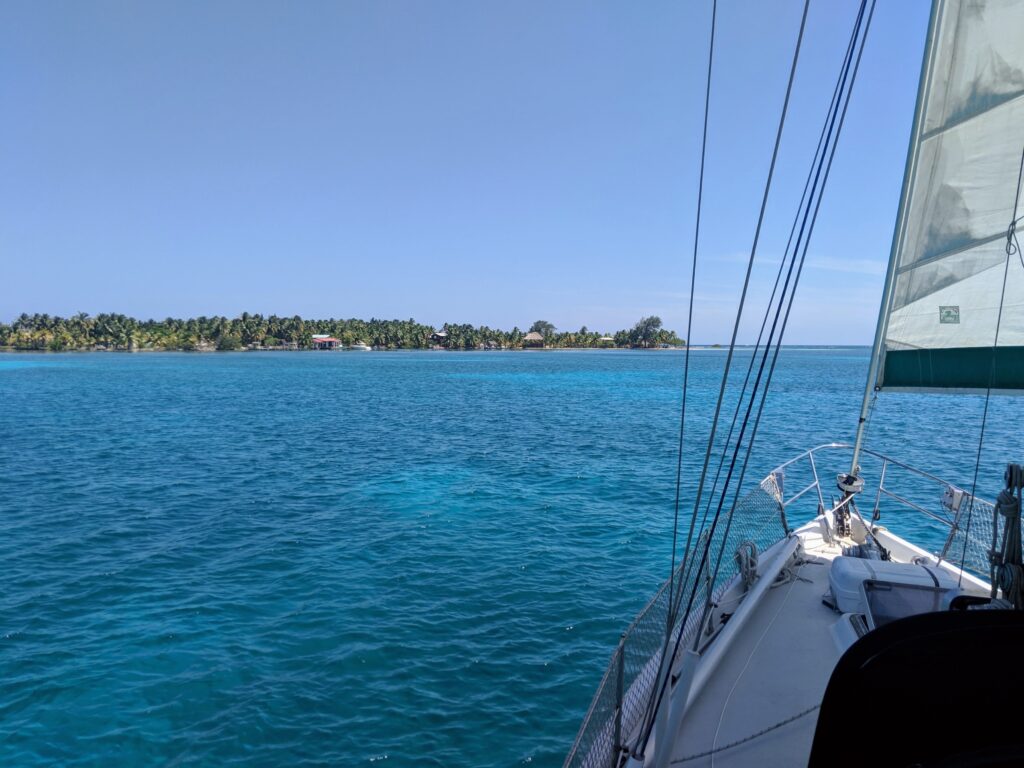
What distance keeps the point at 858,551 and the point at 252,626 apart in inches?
473

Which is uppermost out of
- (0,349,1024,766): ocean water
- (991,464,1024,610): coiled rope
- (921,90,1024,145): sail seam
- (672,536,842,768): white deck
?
(921,90,1024,145): sail seam

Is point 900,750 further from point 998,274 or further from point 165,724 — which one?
point 165,724

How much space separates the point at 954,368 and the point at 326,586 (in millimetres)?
14205

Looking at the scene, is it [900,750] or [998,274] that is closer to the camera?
[900,750]

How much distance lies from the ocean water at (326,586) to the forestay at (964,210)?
840 cm

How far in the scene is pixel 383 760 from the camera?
9125 millimetres

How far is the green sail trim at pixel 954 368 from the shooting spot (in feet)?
28.8

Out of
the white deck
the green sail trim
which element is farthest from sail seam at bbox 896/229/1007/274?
the white deck

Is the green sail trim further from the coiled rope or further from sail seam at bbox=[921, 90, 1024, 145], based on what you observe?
the coiled rope

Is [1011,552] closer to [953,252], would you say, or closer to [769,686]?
[769,686]

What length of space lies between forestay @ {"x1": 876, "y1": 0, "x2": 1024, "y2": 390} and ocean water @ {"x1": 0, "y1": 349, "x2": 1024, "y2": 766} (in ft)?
27.6

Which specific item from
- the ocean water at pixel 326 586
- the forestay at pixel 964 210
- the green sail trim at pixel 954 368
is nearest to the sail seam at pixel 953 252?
the forestay at pixel 964 210

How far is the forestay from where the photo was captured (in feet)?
27.5

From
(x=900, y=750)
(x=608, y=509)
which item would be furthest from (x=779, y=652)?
(x=608, y=509)
